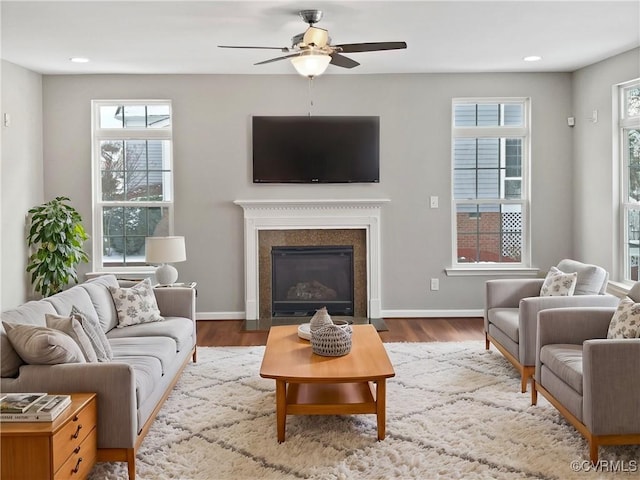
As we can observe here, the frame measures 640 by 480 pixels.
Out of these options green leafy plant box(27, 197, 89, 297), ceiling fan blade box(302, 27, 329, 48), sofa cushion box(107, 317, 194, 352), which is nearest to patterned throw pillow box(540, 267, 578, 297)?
ceiling fan blade box(302, 27, 329, 48)

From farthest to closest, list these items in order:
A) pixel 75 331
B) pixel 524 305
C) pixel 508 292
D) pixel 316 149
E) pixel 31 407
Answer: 1. pixel 316 149
2. pixel 508 292
3. pixel 524 305
4. pixel 75 331
5. pixel 31 407

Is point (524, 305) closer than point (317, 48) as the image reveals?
No

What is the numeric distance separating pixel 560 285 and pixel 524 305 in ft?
2.12

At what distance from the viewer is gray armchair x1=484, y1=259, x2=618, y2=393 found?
3945 mm

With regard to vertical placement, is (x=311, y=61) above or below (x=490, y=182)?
above

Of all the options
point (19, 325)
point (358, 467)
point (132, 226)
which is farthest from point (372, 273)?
point (19, 325)

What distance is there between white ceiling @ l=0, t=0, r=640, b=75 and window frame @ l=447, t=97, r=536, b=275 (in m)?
0.52

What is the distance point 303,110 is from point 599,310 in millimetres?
3696

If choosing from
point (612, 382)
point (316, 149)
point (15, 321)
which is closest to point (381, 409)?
point (612, 382)

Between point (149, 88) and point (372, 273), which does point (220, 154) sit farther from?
point (372, 273)

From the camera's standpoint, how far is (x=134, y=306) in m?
4.25

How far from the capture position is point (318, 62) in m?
3.79

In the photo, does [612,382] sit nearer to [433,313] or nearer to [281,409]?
[281,409]

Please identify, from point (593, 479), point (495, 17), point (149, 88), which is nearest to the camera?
point (593, 479)
